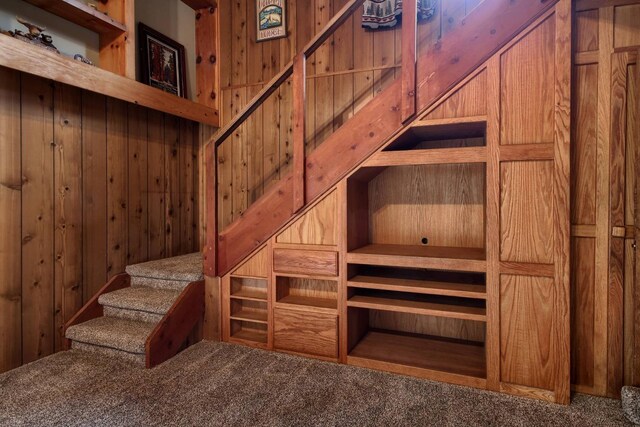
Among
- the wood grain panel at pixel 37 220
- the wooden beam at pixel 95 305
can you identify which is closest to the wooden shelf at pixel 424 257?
the wooden beam at pixel 95 305

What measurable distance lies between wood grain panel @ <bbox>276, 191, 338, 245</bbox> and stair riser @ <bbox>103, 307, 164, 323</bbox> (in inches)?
41.6

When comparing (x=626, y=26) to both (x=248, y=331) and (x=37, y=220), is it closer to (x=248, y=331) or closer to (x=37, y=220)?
(x=248, y=331)

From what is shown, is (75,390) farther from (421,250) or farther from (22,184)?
(421,250)

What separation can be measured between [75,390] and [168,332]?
53 centimetres

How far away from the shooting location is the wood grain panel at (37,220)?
216 centimetres

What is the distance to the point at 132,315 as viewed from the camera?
249 centimetres

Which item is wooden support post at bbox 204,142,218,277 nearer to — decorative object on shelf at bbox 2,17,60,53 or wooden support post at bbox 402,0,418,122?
decorative object on shelf at bbox 2,17,60,53

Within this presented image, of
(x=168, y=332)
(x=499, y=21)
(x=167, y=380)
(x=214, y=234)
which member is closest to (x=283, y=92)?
(x=214, y=234)

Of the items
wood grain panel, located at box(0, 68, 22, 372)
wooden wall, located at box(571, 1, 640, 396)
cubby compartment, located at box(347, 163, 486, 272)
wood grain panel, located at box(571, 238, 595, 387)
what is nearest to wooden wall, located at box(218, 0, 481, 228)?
cubby compartment, located at box(347, 163, 486, 272)

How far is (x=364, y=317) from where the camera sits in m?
2.49

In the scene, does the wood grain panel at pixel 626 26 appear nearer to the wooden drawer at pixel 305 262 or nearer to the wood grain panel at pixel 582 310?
the wood grain panel at pixel 582 310

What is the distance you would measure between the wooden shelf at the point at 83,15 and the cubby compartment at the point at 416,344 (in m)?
2.56

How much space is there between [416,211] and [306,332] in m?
1.12

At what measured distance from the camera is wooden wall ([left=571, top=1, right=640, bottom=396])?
5.75 feet
